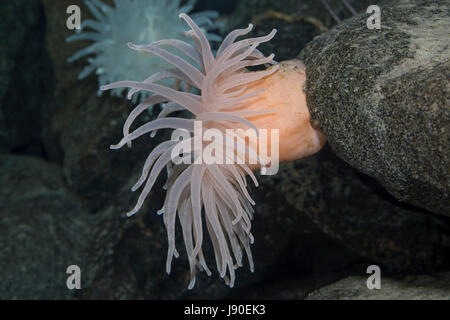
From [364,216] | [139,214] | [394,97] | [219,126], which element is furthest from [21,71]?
[394,97]

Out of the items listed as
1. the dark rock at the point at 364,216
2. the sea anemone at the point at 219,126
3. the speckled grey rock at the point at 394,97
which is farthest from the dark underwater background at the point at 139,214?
the sea anemone at the point at 219,126

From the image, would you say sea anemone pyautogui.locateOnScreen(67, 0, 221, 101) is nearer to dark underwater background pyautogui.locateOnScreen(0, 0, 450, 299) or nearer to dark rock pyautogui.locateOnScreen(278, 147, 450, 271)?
dark underwater background pyautogui.locateOnScreen(0, 0, 450, 299)

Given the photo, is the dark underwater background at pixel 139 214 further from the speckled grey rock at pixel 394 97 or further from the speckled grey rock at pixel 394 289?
the speckled grey rock at pixel 394 97

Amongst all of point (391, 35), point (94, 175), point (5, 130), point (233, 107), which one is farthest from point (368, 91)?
point (5, 130)

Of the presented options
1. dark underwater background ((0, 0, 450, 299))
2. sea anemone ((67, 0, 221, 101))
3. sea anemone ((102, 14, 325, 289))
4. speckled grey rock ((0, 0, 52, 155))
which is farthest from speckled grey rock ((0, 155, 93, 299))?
sea anemone ((102, 14, 325, 289))

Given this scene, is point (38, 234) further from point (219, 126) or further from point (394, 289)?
point (394, 289)
